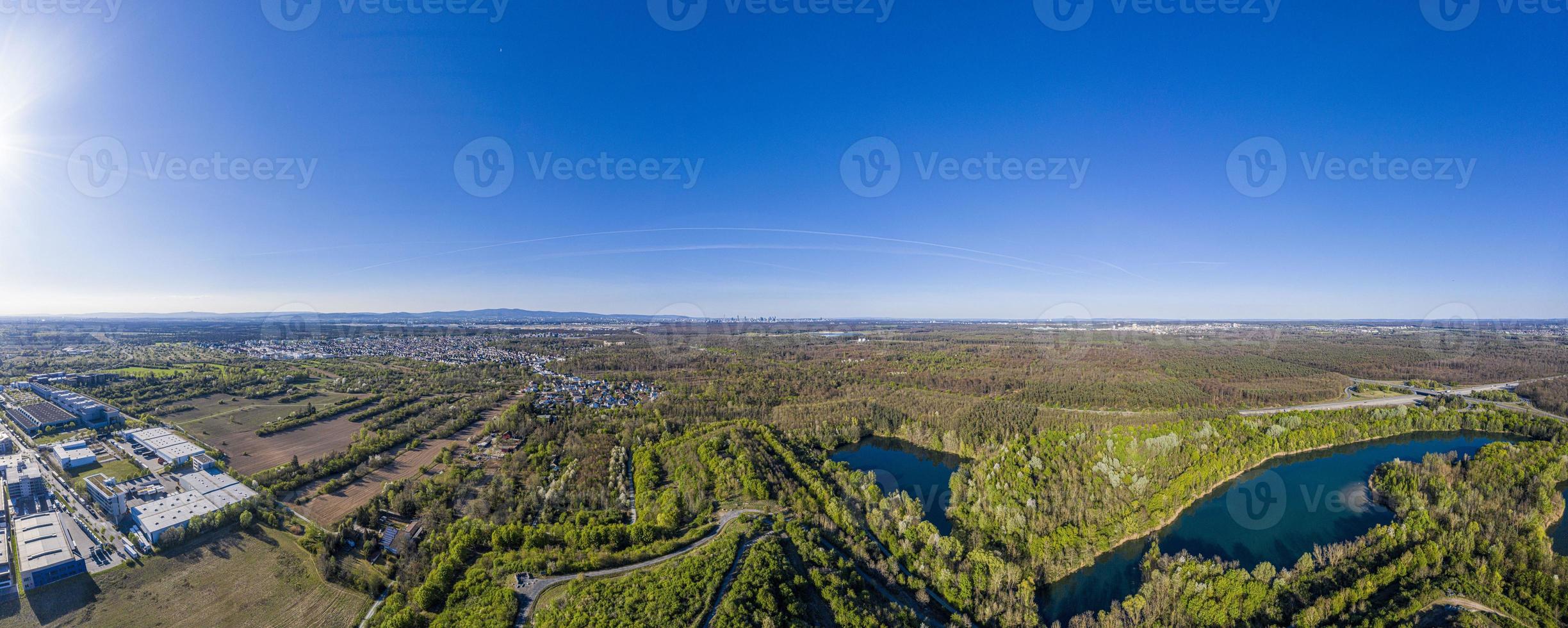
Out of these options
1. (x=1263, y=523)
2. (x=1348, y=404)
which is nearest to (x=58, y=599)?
(x=1263, y=523)

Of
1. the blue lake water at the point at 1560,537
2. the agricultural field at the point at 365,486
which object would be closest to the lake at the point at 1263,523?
the blue lake water at the point at 1560,537

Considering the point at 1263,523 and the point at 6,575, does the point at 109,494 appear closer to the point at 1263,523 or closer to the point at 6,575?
the point at 6,575

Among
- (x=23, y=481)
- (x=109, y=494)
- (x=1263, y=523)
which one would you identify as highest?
(x=23, y=481)

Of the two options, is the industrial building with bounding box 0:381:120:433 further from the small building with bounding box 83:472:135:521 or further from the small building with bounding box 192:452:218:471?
the small building with bounding box 83:472:135:521

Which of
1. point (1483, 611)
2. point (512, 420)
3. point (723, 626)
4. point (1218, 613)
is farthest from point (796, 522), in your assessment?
point (512, 420)

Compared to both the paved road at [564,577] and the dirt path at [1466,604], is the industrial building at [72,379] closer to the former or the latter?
the paved road at [564,577]

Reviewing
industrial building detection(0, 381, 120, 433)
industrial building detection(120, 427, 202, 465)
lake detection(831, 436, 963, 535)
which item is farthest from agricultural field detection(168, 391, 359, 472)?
lake detection(831, 436, 963, 535)

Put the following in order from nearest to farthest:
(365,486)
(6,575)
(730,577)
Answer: (730,577), (6,575), (365,486)
